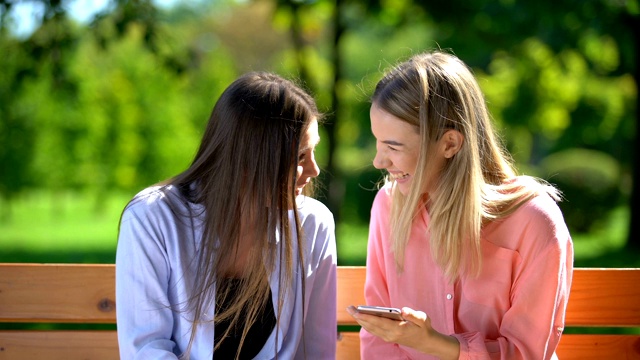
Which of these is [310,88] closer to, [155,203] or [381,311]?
[155,203]

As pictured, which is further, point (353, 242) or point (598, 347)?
point (353, 242)

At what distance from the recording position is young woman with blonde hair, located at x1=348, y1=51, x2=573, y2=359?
8.44 feet

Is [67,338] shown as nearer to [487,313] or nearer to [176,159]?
[487,313]

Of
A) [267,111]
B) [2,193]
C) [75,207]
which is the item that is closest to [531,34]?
[267,111]

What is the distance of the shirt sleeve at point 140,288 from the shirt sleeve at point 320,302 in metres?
0.49

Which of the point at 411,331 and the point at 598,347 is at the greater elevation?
the point at 411,331

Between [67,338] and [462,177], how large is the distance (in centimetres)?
153

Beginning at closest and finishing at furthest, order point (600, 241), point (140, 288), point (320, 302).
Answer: point (140, 288) → point (320, 302) → point (600, 241)

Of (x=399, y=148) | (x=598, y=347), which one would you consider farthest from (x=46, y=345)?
(x=598, y=347)

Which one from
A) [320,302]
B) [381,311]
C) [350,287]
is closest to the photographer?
[381,311]

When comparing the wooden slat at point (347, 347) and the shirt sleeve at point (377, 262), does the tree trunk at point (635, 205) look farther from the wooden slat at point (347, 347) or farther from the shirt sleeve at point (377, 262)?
the shirt sleeve at point (377, 262)

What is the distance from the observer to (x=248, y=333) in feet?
8.86

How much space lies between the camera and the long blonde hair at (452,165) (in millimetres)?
2646

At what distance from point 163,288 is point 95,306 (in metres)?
0.55
